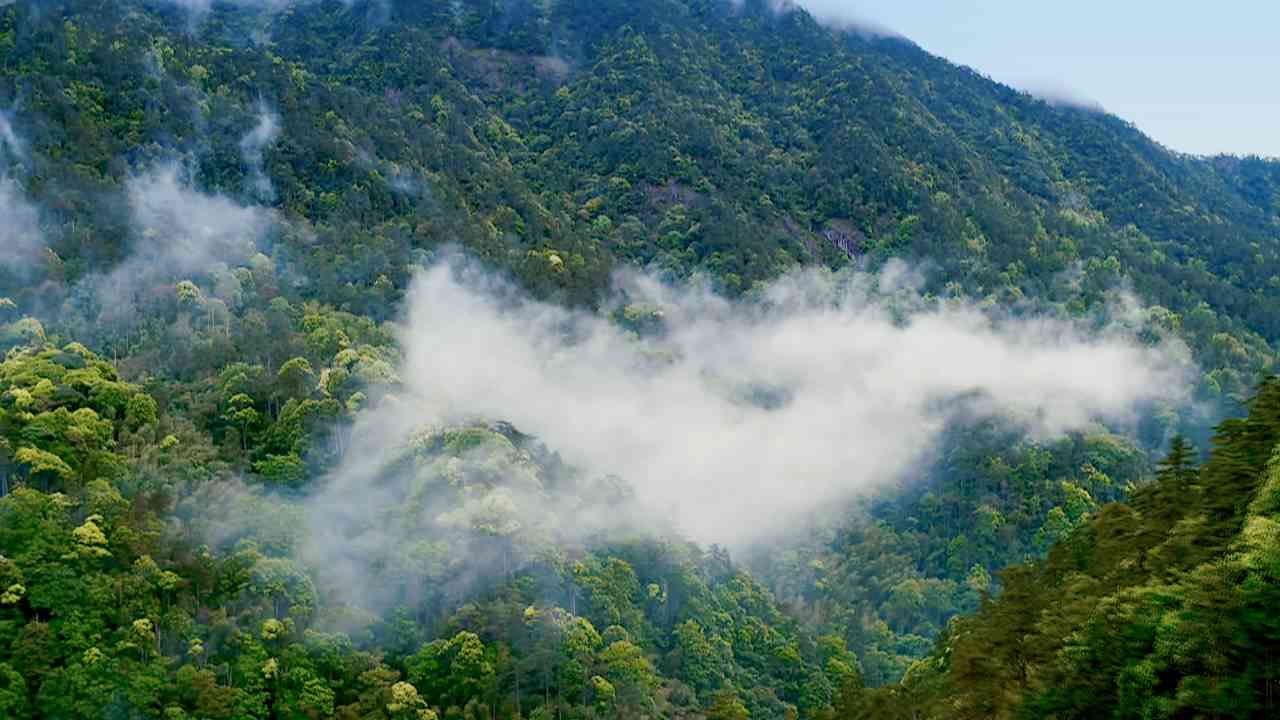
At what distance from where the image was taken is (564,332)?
96.9m

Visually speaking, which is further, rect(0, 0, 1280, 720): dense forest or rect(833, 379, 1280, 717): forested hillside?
rect(0, 0, 1280, 720): dense forest

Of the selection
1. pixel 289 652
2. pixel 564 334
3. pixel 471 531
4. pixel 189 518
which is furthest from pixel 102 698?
pixel 564 334

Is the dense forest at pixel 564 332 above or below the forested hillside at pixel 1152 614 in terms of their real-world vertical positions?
above

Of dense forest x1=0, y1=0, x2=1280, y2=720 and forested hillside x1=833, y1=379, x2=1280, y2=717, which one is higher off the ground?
dense forest x1=0, y1=0, x2=1280, y2=720

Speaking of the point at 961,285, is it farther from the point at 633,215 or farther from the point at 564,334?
the point at 564,334

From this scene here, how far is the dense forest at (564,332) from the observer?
Answer: 4038 centimetres

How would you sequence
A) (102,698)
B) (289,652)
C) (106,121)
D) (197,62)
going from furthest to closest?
(197,62) → (106,121) → (289,652) → (102,698)

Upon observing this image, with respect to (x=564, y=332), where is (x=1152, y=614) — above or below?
below

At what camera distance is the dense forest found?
40.4m

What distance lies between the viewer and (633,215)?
130500 mm

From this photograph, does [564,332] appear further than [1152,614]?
Yes

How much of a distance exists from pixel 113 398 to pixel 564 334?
4737 centimetres

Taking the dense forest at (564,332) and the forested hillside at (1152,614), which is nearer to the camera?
the forested hillside at (1152,614)

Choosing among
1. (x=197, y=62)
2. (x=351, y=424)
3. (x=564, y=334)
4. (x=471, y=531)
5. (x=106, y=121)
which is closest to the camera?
(x=471, y=531)
